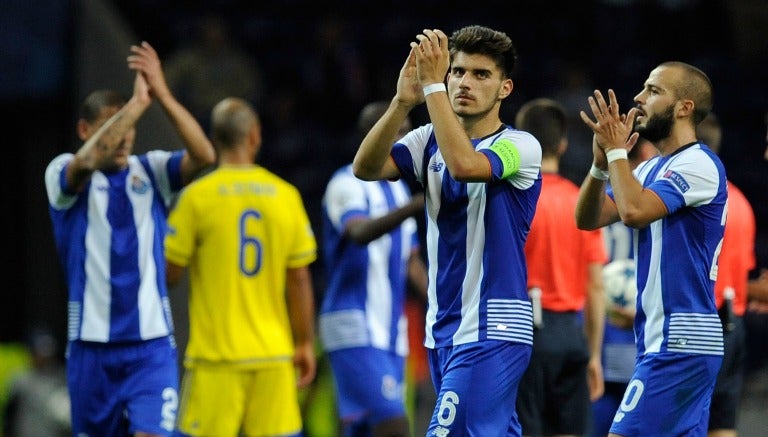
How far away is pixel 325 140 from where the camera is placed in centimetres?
1464

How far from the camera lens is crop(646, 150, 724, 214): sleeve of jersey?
19.3ft

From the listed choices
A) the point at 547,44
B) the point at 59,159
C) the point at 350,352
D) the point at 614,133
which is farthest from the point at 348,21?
the point at 614,133

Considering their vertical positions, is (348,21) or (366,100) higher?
(348,21)

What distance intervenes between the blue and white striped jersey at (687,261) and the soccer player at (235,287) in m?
2.75

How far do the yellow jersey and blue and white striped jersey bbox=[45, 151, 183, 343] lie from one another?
47 cm

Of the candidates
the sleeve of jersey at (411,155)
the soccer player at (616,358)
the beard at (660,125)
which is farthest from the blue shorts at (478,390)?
the soccer player at (616,358)

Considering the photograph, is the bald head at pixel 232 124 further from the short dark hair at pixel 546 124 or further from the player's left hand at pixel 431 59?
the player's left hand at pixel 431 59

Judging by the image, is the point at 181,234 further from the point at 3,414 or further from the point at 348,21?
the point at 348,21

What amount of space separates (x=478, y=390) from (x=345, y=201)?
10.9ft

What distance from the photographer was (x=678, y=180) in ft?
19.5

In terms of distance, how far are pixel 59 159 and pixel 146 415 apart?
1.50 metres

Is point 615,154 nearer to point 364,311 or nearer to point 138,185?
point 138,185

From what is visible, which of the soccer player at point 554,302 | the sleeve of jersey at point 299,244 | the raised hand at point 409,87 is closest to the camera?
the raised hand at point 409,87

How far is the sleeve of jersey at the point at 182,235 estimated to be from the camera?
8070mm
